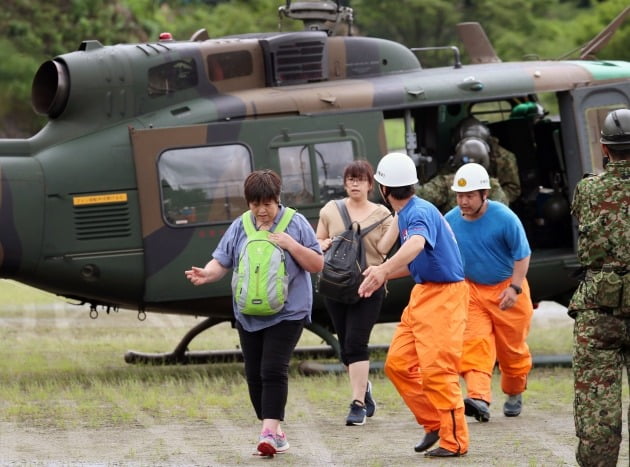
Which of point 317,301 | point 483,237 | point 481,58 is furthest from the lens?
point 481,58

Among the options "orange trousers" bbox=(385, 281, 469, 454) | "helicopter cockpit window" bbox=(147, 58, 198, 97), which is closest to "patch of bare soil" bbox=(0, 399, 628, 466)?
"orange trousers" bbox=(385, 281, 469, 454)

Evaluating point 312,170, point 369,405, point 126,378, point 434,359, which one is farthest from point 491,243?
point 126,378

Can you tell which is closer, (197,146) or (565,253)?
(197,146)

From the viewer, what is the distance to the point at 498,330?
10.0m

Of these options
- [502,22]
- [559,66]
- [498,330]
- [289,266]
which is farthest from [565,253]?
[502,22]

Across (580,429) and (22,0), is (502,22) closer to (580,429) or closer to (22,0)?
(22,0)

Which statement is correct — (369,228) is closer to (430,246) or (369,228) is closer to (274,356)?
(430,246)

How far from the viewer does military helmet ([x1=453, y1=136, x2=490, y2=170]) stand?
12023 mm

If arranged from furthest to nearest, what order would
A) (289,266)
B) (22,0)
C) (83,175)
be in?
1. (22,0)
2. (83,175)
3. (289,266)

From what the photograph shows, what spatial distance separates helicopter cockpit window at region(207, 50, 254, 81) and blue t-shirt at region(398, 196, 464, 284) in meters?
4.07

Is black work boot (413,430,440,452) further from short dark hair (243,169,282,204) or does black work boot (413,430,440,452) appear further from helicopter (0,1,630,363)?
helicopter (0,1,630,363)

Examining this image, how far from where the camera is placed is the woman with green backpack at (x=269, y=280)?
831 centimetres

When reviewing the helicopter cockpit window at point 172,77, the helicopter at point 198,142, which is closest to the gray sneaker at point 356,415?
the helicopter at point 198,142

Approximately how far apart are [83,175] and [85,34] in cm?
1938
